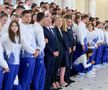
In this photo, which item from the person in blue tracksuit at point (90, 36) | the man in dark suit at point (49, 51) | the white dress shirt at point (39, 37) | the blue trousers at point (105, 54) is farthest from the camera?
the blue trousers at point (105, 54)

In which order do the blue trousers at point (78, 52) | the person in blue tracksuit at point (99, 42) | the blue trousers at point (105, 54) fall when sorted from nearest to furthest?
the blue trousers at point (78, 52) → the person in blue tracksuit at point (99, 42) → the blue trousers at point (105, 54)

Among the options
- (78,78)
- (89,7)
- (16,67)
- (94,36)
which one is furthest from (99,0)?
(16,67)

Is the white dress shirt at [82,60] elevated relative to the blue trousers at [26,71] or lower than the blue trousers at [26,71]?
lower

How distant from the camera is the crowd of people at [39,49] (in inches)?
199

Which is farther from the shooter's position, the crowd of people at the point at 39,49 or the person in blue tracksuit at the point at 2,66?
the crowd of people at the point at 39,49

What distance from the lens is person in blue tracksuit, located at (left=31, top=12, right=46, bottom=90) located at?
5793mm

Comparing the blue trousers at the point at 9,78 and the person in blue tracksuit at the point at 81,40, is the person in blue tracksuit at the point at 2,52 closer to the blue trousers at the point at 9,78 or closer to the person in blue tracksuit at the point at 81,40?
the blue trousers at the point at 9,78

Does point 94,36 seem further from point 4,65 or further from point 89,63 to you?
point 4,65

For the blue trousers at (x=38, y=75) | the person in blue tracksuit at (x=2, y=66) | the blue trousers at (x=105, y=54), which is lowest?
the blue trousers at (x=105, y=54)

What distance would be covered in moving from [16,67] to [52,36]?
1.47m

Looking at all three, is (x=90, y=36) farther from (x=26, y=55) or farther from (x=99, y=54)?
(x=26, y=55)

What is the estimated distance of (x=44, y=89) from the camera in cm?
639

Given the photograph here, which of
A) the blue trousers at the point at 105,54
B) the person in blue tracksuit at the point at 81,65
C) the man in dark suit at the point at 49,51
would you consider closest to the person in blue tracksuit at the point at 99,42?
the blue trousers at the point at 105,54

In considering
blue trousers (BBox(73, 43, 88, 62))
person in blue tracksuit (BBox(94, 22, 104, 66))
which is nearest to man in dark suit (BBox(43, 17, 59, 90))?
blue trousers (BBox(73, 43, 88, 62))
